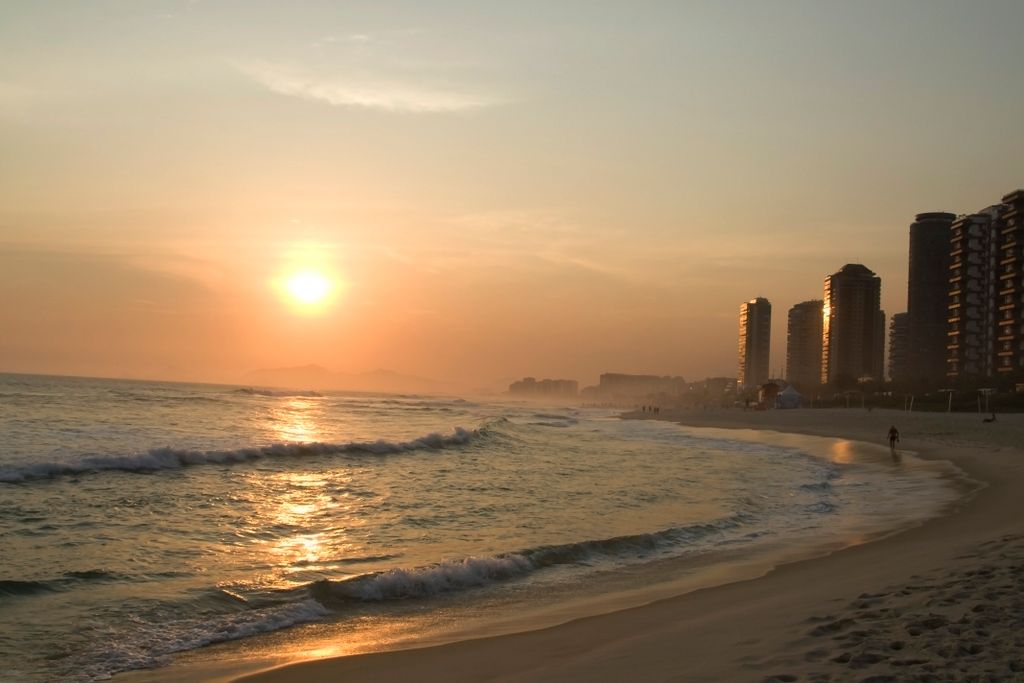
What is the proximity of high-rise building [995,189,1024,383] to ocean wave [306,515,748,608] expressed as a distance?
96.4 meters

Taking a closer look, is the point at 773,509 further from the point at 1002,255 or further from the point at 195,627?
the point at 1002,255

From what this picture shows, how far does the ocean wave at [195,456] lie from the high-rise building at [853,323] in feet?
526

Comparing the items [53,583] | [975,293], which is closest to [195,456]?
[53,583]

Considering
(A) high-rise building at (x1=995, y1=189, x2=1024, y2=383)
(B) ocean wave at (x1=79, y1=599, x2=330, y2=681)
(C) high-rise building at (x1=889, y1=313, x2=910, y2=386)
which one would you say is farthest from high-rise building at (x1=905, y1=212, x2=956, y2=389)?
(B) ocean wave at (x1=79, y1=599, x2=330, y2=681)

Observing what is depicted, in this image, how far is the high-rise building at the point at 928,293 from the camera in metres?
145

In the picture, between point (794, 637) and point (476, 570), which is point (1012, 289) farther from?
point (794, 637)

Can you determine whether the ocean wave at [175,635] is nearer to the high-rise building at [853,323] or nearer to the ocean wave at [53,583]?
the ocean wave at [53,583]

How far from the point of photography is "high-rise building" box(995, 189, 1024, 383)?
96750 millimetres

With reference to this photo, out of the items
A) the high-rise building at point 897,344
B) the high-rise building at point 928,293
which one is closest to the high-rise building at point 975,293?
the high-rise building at point 928,293

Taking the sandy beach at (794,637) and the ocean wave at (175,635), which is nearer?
the sandy beach at (794,637)

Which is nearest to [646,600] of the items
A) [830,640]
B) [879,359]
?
[830,640]

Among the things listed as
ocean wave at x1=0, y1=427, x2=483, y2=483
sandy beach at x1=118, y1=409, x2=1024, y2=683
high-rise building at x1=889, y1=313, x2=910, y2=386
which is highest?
high-rise building at x1=889, y1=313, x2=910, y2=386

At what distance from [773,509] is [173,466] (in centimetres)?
1672

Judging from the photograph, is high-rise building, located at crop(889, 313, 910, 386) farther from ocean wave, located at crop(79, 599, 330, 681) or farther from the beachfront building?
ocean wave, located at crop(79, 599, 330, 681)
